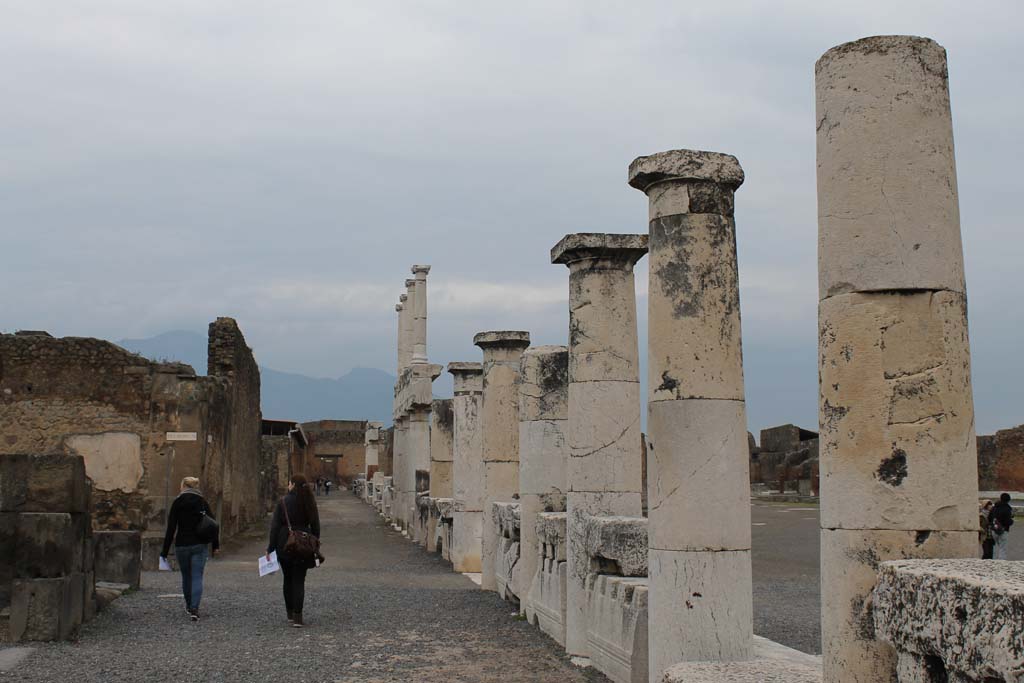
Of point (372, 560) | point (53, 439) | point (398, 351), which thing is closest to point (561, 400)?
point (372, 560)

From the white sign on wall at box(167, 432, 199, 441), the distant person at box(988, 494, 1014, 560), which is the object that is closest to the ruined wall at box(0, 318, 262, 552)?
the white sign on wall at box(167, 432, 199, 441)

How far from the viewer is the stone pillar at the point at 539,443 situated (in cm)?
1076

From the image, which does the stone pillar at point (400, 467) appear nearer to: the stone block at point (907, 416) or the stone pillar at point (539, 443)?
the stone pillar at point (539, 443)

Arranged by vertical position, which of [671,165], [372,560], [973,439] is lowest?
[372,560]

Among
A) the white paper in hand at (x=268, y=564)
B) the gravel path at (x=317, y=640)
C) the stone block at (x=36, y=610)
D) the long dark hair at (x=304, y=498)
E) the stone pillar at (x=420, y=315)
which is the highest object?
the stone pillar at (x=420, y=315)

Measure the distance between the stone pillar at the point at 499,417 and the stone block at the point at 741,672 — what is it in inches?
302

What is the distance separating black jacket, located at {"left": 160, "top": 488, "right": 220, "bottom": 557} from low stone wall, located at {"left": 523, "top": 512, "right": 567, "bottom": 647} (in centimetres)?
314

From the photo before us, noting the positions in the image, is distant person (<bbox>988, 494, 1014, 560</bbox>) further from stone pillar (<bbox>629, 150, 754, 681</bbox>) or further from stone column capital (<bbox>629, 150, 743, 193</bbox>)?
stone column capital (<bbox>629, 150, 743, 193</bbox>)

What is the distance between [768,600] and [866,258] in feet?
27.4

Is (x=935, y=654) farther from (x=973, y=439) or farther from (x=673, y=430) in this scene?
(x=673, y=430)

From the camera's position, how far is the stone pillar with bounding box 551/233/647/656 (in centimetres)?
870

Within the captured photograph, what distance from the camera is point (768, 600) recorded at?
12.2m

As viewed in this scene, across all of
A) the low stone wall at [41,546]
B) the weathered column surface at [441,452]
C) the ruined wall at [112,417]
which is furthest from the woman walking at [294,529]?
the weathered column surface at [441,452]

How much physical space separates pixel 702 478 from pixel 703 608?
710 mm
